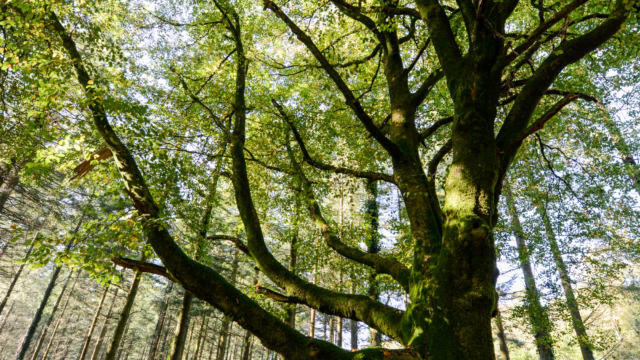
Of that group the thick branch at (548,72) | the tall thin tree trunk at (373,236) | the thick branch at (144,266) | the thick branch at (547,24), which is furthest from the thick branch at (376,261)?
the tall thin tree trunk at (373,236)

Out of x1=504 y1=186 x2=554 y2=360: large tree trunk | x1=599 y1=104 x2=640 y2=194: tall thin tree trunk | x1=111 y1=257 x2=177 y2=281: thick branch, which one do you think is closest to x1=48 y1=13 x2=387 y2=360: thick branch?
x1=111 y1=257 x2=177 y2=281: thick branch

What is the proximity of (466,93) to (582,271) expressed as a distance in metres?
13.6

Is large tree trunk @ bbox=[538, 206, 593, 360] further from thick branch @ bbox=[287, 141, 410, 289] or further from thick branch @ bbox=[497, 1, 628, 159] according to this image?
thick branch @ bbox=[287, 141, 410, 289]

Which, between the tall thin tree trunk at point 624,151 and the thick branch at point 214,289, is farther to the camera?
the tall thin tree trunk at point 624,151

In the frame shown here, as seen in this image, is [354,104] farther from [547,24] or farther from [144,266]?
[144,266]

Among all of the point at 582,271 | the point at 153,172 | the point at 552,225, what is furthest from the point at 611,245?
the point at 153,172

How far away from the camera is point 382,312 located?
341 centimetres

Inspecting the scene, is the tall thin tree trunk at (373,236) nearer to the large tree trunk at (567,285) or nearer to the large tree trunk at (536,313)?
the large tree trunk at (536,313)

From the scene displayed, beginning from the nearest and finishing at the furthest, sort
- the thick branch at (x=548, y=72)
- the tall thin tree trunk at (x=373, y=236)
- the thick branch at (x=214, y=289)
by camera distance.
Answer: the thick branch at (x=214, y=289)
the thick branch at (x=548, y=72)
the tall thin tree trunk at (x=373, y=236)

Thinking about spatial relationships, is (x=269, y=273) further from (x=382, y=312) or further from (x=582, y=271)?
(x=582, y=271)

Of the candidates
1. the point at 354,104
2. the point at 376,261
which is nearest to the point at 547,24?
the point at 354,104

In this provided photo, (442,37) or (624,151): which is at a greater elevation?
(624,151)

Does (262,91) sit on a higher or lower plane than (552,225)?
higher

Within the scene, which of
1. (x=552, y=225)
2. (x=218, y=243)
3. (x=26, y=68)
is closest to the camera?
(x=26, y=68)
